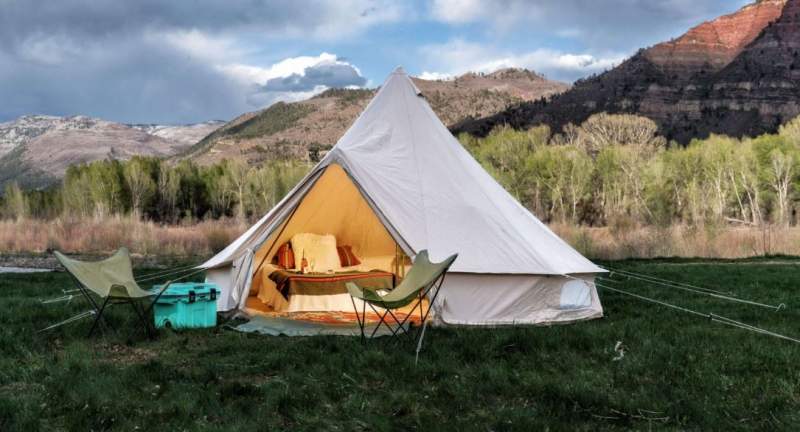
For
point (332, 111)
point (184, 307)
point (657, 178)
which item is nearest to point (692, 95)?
point (657, 178)

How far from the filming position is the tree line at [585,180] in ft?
111

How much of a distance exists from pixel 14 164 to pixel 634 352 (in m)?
178

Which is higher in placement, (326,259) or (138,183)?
(138,183)

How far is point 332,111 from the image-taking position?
8694 centimetres

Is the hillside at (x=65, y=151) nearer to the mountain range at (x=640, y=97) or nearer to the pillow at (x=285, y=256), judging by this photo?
the mountain range at (x=640, y=97)

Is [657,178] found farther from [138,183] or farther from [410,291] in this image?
[410,291]

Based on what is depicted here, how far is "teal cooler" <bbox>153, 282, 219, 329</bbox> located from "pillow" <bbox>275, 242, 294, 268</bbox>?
2319 mm

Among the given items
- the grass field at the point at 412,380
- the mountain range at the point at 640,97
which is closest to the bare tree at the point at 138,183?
the mountain range at the point at 640,97

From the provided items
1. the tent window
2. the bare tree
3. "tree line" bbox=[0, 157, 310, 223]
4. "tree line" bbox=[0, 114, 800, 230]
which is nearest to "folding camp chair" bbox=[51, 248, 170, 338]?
the tent window

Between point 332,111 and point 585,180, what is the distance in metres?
54.7

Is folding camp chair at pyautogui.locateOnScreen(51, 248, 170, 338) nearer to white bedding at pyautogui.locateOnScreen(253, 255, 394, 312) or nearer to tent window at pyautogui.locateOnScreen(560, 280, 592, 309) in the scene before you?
white bedding at pyautogui.locateOnScreen(253, 255, 394, 312)

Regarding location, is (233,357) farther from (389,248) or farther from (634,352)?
(389,248)

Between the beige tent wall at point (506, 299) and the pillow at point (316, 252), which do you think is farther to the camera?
the pillow at point (316, 252)

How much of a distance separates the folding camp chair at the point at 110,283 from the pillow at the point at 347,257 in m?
3.15
